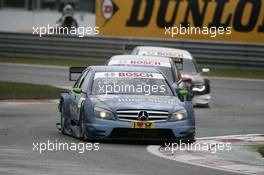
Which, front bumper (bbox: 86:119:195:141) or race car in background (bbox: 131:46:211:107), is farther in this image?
race car in background (bbox: 131:46:211:107)

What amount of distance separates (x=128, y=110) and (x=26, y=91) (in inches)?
450

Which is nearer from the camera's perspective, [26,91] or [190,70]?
[190,70]

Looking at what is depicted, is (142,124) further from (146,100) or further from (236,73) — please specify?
(236,73)

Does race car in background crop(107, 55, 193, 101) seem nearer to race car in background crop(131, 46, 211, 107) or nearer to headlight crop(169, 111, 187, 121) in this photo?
race car in background crop(131, 46, 211, 107)

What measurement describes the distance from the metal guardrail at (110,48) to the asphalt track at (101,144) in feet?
15.1

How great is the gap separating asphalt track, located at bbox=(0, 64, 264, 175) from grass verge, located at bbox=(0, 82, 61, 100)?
1328 mm

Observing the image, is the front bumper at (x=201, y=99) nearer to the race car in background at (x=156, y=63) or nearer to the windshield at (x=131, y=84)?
the race car in background at (x=156, y=63)

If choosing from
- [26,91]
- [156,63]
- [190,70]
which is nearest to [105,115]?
[156,63]

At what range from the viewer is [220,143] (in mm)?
16500

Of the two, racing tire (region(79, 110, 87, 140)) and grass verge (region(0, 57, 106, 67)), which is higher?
racing tire (region(79, 110, 87, 140))

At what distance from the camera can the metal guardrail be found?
122 feet

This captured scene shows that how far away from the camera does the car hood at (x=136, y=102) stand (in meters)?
15.6

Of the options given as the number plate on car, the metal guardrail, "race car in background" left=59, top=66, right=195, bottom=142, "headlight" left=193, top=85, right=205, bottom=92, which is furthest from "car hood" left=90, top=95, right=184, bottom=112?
the metal guardrail

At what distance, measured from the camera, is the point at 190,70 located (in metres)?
25.9
